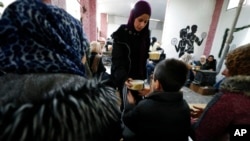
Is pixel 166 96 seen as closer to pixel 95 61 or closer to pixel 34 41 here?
pixel 34 41

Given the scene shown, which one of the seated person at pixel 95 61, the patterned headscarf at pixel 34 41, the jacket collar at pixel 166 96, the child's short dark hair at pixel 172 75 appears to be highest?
the patterned headscarf at pixel 34 41

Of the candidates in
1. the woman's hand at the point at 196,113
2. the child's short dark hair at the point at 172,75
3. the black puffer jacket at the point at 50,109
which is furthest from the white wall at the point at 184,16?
the black puffer jacket at the point at 50,109

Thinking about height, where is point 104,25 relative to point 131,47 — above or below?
above

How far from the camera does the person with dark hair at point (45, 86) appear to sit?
0.38 meters

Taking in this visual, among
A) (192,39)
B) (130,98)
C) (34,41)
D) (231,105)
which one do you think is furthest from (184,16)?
(34,41)

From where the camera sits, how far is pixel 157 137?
101cm

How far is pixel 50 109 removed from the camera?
15.8 inches

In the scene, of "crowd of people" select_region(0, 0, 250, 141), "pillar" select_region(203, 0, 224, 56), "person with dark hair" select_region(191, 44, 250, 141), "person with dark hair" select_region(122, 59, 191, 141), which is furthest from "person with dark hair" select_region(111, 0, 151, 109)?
"pillar" select_region(203, 0, 224, 56)

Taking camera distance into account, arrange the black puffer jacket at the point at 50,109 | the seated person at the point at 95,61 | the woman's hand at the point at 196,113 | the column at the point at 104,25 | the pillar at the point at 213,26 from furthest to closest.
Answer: the column at the point at 104,25
the pillar at the point at 213,26
the seated person at the point at 95,61
the woman's hand at the point at 196,113
the black puffer jacket at the point at 50,109

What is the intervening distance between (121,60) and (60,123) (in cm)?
101

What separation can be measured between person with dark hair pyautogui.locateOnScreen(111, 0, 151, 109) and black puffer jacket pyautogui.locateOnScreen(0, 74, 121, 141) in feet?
2.86

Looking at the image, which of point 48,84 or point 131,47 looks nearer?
point 48,84

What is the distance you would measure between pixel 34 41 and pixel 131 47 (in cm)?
100

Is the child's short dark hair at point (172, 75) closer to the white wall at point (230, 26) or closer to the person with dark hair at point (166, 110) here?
the person with dark hair at point (166, 110)
